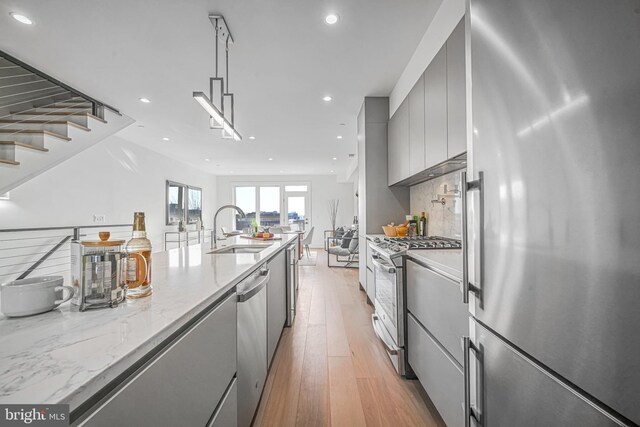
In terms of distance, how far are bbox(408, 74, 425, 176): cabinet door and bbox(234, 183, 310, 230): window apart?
786 centimetres

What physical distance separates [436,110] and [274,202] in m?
8.86

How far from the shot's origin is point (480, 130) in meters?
0.97

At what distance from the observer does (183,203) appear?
795 centimetres

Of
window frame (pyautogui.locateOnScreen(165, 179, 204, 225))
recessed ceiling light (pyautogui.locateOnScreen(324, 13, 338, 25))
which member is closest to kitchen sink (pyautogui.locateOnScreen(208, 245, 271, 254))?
recessed ceiling light (pyautogui.locateOnScreen(324, 13, 338, 25))

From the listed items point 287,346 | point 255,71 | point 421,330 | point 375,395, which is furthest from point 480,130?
point 255,71

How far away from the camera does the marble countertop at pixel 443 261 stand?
1.22m

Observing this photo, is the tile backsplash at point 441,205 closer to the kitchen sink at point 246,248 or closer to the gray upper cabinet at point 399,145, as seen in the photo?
the gray upper cabinet at point 399,145

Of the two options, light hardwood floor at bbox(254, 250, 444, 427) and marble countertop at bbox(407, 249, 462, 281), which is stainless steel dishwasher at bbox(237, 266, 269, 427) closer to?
light hardwood floor at bbox(254, 250, 444, 427)

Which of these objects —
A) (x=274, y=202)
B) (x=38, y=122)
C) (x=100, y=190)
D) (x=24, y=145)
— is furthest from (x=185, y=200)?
(x=24, y=145)

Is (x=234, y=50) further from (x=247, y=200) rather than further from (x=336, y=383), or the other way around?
(x=247, y=200)

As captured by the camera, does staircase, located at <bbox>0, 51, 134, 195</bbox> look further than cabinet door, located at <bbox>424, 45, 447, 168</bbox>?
Yes

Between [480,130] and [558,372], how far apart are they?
0.74 metres

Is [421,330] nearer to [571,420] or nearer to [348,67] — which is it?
[571,420]

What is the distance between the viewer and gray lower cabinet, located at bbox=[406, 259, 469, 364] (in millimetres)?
1189
